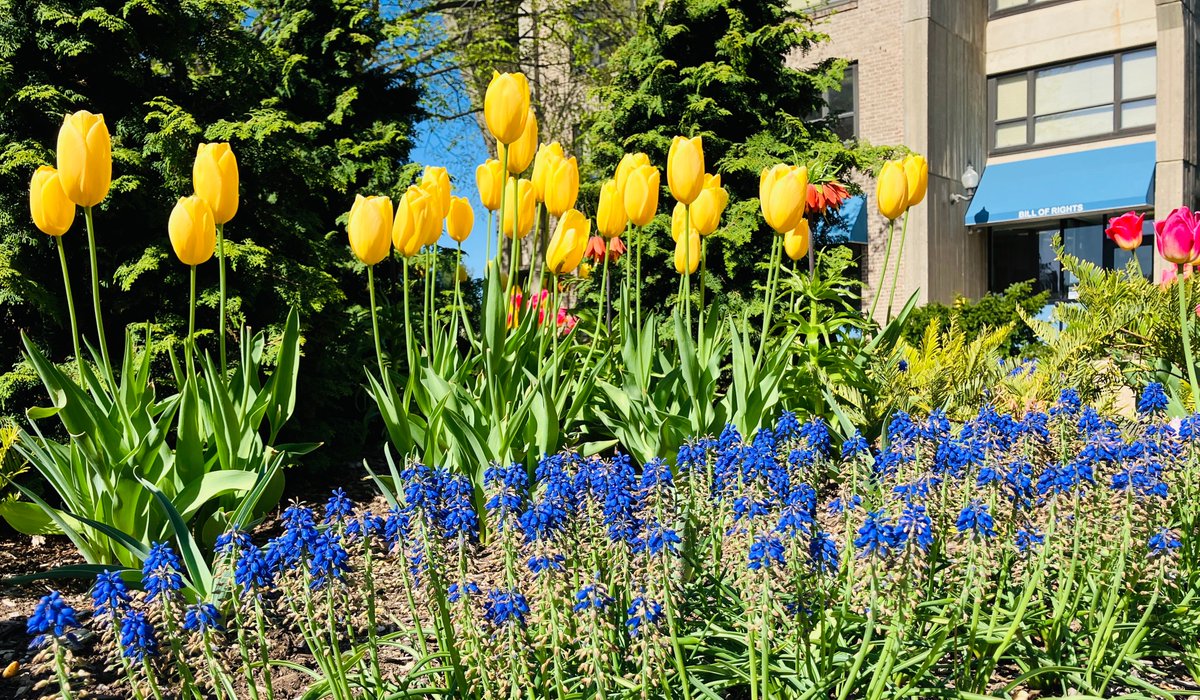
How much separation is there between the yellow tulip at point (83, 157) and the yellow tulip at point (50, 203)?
0.06 metres

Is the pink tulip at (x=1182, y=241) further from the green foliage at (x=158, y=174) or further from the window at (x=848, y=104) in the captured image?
the window at (x=848, y=104)

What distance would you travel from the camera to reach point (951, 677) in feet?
6.05

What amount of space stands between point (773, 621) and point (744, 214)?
628 centimetres

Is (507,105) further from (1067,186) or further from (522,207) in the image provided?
(1067,186)

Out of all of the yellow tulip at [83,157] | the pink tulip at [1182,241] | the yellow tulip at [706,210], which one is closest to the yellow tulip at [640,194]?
the yellow tulip at [706,210]

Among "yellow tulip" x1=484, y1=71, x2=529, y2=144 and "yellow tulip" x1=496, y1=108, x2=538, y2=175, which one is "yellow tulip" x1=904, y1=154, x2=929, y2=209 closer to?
"yellow tulip" x1=496, y1=108, x2=538, y2=175

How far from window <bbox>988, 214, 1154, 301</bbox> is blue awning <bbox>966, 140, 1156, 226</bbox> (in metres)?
1.22

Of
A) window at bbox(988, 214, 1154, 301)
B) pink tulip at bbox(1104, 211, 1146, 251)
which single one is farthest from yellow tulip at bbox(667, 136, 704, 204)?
window at bbox(988, 214, 1154, 301)

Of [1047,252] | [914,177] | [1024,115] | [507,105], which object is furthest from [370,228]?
[1047,252]

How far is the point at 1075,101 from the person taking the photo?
15430 millimetres

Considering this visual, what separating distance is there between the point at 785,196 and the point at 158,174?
2.68m

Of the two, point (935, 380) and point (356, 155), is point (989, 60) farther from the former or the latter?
point (935, 380)

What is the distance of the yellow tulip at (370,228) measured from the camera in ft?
8.77

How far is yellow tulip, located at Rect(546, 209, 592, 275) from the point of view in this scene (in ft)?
10.8
